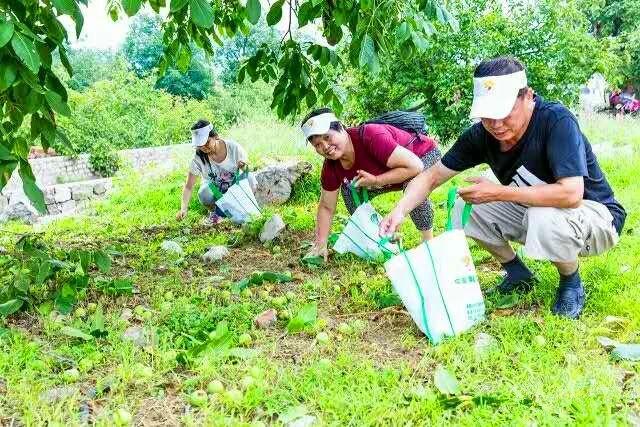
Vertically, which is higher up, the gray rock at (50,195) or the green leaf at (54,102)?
the green leaf at (54,102)

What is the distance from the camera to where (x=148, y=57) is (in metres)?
40.9

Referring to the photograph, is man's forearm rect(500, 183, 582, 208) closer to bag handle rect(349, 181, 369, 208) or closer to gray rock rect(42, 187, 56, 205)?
bag handle rect(349, 181, 369, 208)

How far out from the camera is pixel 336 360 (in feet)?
8.37

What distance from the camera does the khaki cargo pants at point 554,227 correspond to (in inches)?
106

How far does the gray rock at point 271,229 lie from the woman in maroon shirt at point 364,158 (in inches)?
31.8

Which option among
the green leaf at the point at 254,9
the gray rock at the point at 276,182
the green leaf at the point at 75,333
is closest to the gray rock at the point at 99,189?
the gray rock at the point at 276,182

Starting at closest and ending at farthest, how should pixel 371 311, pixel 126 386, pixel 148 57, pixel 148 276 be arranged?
pixel 126 386 < pixel 371 311 < pixel 148 276 < pixel 148 57

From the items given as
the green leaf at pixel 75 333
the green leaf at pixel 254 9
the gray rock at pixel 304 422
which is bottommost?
the gray rock at pixel 304 422

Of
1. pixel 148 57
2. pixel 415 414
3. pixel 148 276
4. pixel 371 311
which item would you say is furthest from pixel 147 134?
pixel 148 57

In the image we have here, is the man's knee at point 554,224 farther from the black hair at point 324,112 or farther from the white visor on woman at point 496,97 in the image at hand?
the black hair at point 324,112

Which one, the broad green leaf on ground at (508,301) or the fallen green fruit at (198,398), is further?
the broad green leaf on ground at (508,301)

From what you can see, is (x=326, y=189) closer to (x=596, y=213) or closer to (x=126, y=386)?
(x=596, y=213)

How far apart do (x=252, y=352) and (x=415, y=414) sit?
2.62 ft

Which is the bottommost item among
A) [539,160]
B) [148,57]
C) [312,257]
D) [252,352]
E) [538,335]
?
[148,57]
